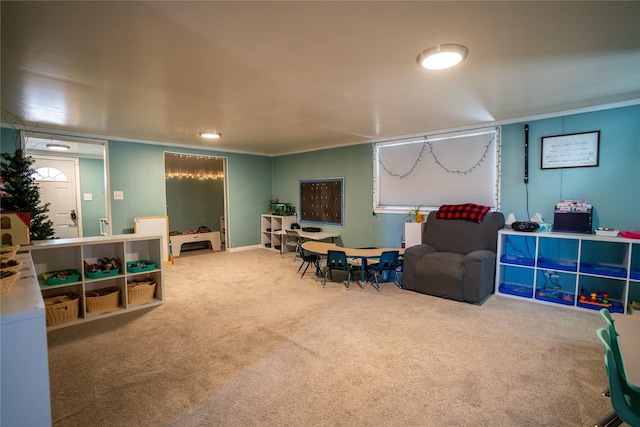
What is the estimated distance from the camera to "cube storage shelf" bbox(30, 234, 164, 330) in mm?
3196

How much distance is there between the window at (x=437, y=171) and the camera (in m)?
4.50

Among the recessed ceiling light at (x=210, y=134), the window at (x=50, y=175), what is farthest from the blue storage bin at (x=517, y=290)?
the window at (x=50, y=175)

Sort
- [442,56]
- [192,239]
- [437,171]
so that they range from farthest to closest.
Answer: [192,239] → [437,171] → [442,56]

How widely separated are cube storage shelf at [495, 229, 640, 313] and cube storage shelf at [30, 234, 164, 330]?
441 cm

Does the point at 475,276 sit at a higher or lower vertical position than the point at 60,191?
lower

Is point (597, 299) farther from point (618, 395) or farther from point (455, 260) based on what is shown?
point (618, 395)

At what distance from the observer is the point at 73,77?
105 inches

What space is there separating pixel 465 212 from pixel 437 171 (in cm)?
92

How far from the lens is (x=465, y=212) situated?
440cm

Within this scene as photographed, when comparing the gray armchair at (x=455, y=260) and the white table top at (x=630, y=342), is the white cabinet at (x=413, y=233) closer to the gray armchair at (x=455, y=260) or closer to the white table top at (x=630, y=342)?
the gray armchair at (x=455, y=260)

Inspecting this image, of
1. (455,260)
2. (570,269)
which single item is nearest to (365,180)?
(455,260)

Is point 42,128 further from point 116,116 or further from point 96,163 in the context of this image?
point 96,163

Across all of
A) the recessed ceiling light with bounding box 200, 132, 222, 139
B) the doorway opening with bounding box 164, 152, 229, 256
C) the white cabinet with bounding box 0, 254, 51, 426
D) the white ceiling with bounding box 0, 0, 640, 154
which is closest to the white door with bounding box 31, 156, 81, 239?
the doorway opening with bounding box 164, 152, 229, 256

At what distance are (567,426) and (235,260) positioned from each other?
5.42 metres
